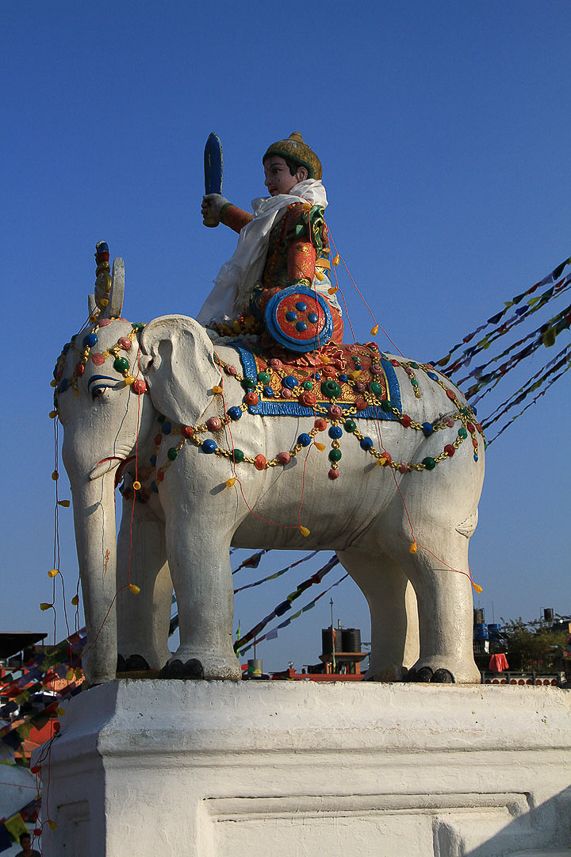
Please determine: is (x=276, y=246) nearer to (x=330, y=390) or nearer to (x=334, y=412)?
(x=330, y=390)

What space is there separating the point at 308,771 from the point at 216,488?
1210mm

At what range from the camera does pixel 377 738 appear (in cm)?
394

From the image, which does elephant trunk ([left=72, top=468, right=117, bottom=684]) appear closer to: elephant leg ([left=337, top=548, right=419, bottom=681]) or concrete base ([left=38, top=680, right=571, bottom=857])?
concrete base ([left=38, top=680, right=571, bottom=857])

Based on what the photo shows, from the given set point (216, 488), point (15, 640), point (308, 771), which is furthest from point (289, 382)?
point (15, 640)

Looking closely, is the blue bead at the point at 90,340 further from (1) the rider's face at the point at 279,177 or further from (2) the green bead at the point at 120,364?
(1) the rider's face at the point at 279,177

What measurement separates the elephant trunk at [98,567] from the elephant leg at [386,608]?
124 cm

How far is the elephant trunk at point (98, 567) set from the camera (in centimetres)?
402

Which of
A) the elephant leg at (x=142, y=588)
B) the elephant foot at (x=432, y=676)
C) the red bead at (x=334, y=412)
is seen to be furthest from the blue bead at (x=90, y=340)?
the elephant foot at (x=432, y=676)

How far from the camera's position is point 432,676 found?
4.26m

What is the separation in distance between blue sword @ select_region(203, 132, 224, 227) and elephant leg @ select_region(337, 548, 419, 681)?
6.60 ft

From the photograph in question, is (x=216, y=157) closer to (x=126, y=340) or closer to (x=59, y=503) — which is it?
(x=126, y=340)

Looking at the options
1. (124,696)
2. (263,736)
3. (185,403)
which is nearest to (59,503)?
(185,403)

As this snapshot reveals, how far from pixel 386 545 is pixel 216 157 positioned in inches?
91.8

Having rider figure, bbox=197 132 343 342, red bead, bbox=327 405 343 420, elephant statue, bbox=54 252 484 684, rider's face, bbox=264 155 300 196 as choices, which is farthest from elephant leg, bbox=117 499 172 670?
rider's face, bbox=264 155 300 196
